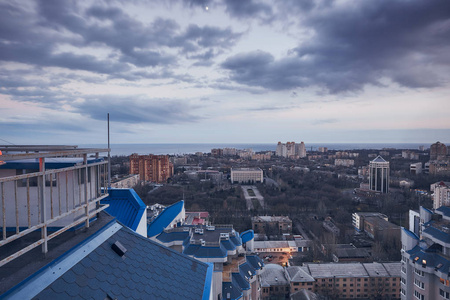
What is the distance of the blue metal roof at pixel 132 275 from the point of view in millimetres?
1297

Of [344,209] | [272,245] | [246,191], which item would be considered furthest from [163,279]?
[246,191]

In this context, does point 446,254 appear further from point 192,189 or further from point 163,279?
point 192,189

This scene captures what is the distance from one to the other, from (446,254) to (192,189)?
1487cm

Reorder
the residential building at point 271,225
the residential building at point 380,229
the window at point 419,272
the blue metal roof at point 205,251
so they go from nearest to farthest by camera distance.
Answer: the blue metal roof at point 205,251 < the window at point 419,272 < the residential building at point 380,229 < the residential building at point 271,225

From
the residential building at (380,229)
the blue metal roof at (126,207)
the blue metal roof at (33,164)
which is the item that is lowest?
the residential building at (380,229)

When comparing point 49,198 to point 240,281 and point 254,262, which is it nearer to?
point 240,281

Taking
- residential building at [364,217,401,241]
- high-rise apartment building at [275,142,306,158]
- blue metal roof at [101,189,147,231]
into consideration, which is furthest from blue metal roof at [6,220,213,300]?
high-rise apartment building at [275,142,306,158]

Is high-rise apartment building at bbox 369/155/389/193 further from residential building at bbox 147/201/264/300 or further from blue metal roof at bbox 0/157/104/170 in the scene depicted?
blue metal roof at bbox 0/157/104/170

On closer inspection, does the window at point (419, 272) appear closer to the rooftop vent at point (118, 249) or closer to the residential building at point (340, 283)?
the residential building at point (340, 283)

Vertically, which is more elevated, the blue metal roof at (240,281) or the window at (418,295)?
the blue metal roof at (240,281)

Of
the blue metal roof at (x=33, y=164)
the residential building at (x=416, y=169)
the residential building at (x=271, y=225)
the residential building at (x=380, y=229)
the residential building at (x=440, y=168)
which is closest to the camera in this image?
the blue metal roof at (x=33, y=164)

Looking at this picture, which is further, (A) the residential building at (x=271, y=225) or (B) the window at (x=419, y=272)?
(A) the residential building at (x=271, y=225)

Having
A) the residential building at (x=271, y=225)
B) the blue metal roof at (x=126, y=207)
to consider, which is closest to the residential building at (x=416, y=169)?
the residential building at (x=271, y=225)

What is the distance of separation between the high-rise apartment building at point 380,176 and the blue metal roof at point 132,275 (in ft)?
63.2
